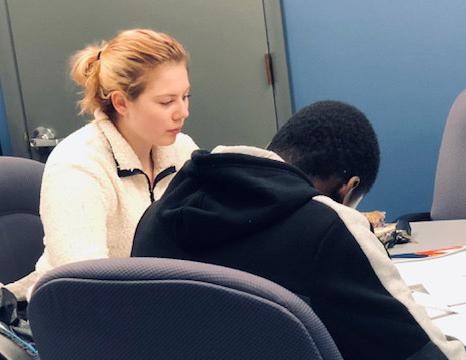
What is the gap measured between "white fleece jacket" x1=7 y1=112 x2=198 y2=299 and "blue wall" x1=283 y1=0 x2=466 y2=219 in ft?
4.51

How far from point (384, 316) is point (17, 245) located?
138 centimetres

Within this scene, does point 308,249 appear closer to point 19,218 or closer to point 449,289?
point 449,289

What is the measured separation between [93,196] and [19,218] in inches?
17.2

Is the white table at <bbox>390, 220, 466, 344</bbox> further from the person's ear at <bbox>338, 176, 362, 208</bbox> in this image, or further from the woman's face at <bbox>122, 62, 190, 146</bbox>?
the woman's face at <bbox>122, 62, 190, 146</bbox>

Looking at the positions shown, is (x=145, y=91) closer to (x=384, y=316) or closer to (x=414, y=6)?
(x=384, y=316)

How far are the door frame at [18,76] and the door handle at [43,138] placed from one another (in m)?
0.04

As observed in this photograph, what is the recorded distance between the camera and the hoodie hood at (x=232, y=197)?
93 centimetres

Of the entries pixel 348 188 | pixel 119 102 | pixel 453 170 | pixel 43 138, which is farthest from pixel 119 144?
pixel 43 138

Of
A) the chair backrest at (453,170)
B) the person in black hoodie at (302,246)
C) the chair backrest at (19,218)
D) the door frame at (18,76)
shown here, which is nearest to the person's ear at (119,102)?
the chair backrest at (19,218)

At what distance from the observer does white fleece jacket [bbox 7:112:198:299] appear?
165cm

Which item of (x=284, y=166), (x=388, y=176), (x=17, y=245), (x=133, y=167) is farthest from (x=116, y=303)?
(x=388, y=176)

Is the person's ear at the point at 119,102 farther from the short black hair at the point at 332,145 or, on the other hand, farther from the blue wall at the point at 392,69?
the blue wall at the point at 392,69

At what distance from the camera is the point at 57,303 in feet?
2.72

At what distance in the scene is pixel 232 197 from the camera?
0.97m
